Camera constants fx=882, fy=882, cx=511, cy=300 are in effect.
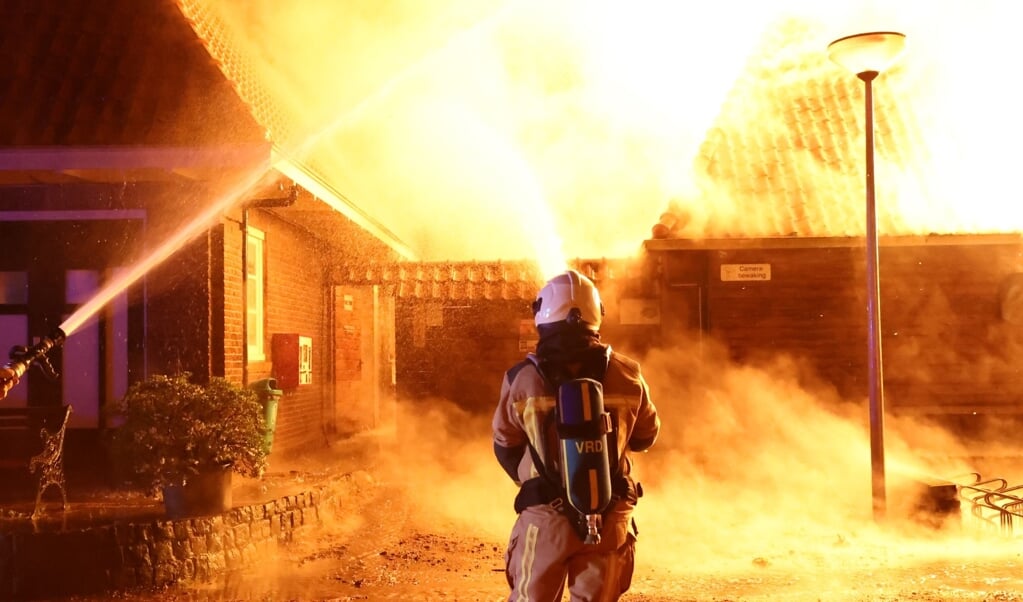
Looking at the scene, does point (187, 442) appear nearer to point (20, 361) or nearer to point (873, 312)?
point (20, 361)

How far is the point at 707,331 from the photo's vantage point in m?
11.5

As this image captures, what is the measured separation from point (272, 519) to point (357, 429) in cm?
888

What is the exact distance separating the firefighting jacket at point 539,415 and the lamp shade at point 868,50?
5.23 m

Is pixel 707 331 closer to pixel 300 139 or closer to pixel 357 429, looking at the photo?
pixel 300 139

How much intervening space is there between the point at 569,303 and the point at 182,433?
4518 mm

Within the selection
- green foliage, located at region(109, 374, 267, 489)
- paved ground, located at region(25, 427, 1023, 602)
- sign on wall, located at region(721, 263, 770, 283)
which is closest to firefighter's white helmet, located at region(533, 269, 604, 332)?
paved ground, located at region(25, 427, 1023, 602)

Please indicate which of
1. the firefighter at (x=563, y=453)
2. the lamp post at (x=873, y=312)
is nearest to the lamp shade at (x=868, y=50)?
the lamp post at (x=873, y=312)

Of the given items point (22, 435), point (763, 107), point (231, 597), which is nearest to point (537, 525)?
point (231, 597)

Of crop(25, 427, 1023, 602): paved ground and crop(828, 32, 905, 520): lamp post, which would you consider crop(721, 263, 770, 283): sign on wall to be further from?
crop(828, 32, 905, 520): lamp post

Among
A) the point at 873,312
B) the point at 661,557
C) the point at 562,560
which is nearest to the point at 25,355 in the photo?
the point at 661,557

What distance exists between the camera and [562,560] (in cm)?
363

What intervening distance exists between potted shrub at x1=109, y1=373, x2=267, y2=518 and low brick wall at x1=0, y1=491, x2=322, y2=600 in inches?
9.9

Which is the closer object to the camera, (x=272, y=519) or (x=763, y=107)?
(x=272, y=519)

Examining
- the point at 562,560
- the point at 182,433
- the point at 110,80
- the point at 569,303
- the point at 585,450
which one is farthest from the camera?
the point at 110,80
